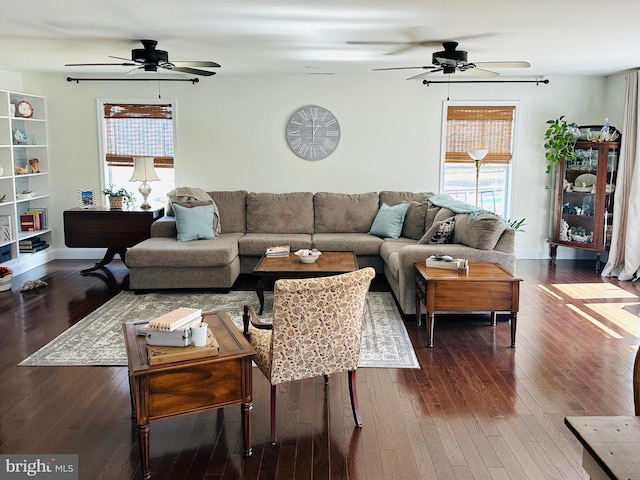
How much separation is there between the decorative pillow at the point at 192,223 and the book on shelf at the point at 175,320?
128 inches

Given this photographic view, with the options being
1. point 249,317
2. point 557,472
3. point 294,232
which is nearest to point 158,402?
point 249,317

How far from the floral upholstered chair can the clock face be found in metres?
4.51

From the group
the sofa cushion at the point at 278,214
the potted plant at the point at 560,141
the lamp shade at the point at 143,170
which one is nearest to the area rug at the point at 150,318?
the sofa cushion at the point at 278,214

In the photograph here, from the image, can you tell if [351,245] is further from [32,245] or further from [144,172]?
[32,245]

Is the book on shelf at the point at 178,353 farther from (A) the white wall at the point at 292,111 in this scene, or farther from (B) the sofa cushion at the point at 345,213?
(A) the white wall at the point at 292,111

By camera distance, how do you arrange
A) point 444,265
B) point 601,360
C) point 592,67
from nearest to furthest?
point 601,360 → point 444,265 → point 592,67

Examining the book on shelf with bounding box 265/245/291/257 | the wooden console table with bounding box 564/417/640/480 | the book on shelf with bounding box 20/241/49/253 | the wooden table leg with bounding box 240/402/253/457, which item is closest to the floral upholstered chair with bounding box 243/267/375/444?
the wooden table leg with bounding box 240/402/253/457

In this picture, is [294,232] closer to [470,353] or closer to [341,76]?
[341,76]

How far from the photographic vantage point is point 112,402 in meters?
3.19

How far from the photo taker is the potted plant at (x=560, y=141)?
22.1ft

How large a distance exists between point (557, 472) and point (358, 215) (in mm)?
4356

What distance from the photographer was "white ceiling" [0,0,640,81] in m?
3.66

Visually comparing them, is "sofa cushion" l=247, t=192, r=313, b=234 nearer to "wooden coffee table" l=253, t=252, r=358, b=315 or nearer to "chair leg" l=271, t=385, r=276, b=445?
"wooden coffee table" l=253, t=252, r=358, b=315

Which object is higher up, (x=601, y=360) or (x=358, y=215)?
(x=358, y=215)
